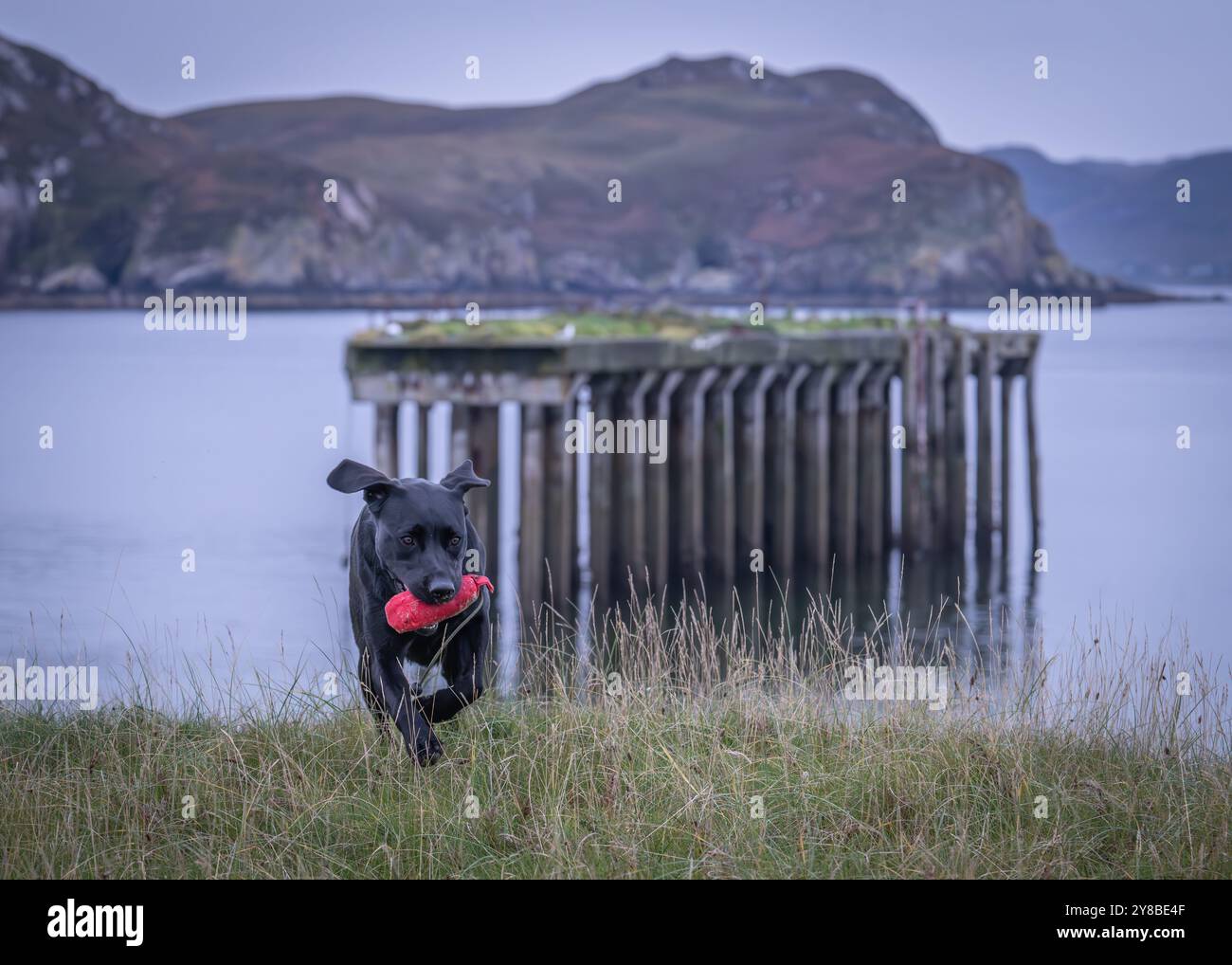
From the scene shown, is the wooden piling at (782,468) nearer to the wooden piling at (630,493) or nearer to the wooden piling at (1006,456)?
the wooden piling at (630,493)

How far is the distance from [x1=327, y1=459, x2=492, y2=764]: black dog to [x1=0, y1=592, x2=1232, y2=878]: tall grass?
0.26 metres

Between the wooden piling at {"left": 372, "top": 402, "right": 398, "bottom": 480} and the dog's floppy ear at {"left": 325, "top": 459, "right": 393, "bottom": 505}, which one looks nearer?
the dog's floppy ear at {"left": 325, "top": 459, "right": 393, "bottom": 505}

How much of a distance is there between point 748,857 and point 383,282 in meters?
157

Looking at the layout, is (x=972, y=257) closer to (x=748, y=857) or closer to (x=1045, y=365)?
(x=1045, y=365)

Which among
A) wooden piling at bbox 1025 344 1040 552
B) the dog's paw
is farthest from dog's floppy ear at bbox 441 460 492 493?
wooden piling at bbox 1025 344 1040 552

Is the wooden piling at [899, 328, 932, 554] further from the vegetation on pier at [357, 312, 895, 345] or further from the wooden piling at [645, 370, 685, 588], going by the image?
the wooden piling at [645, 370, 685, 588]

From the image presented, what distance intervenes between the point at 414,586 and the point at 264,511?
31154 millimetres

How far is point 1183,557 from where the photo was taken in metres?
30.2

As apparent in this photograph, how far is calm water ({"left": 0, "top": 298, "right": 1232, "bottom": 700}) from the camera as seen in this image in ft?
70.0

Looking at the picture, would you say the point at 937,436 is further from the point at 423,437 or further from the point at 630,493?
the point at 423,437

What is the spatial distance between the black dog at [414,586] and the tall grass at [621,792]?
0.26 meters

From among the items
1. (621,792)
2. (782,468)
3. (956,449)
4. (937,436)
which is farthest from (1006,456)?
(621,792)

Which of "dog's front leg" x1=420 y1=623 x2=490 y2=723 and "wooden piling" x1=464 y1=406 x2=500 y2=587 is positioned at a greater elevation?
"wooden piling" x1=464 y1=406 x2=500 y2=587
